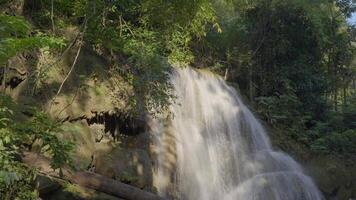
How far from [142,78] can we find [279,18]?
1046 centimetres

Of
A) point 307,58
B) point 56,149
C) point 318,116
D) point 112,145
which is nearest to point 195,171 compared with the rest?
point 112,145

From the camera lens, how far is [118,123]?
10.1 meters

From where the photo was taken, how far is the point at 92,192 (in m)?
7.71

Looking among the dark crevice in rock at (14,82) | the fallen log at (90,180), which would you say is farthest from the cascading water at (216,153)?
the dark crevice in rock at (14,82)

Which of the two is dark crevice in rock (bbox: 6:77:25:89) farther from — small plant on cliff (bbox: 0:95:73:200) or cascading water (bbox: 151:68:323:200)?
cascading water (bbox: 151:68:323:200)

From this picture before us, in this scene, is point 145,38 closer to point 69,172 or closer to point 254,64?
point 69,172

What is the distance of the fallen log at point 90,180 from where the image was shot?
22.6ft

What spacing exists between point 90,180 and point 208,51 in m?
10.5

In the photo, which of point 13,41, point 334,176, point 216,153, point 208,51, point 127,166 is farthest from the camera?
point 208,51

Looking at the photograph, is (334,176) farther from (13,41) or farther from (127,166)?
(13,41)

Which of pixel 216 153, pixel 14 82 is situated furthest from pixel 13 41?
pixel 216 153

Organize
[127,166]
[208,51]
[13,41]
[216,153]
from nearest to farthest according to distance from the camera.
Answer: [13,41] → [127,166] → [216,153] → [208,51]

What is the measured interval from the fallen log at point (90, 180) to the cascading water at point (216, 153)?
1989 millimetres

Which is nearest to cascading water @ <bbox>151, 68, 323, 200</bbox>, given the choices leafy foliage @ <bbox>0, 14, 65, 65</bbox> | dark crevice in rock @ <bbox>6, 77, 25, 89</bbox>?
dark crevice in rock @ <bbox>6, 77, 25, 89</bbox>
